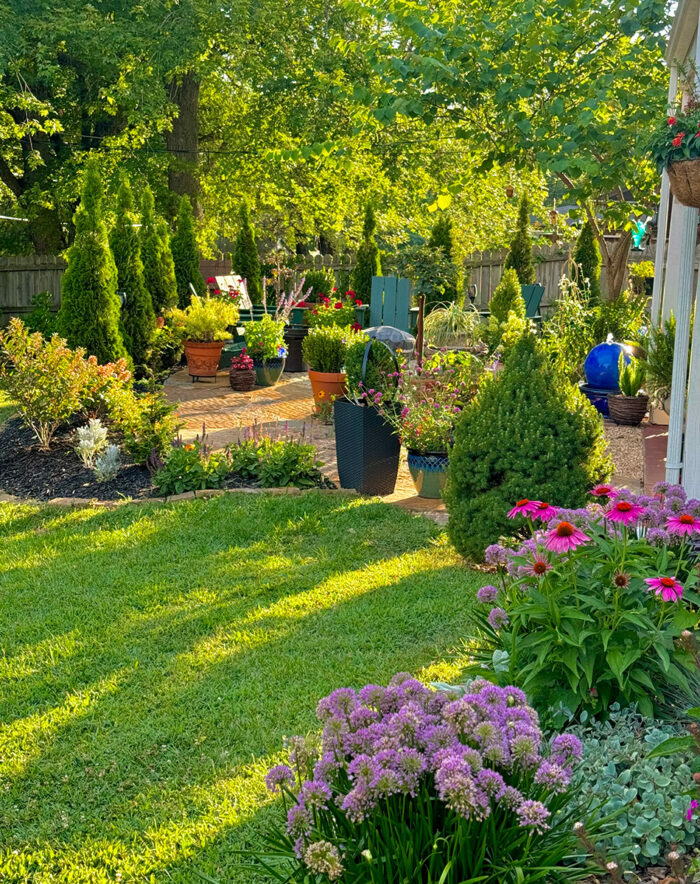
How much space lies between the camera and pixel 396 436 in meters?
6.47

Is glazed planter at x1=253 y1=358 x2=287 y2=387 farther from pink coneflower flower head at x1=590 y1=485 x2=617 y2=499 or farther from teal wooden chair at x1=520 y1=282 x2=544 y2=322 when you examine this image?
pink coneflower flower head at x1=590 y1=485 x2=617 y2=499

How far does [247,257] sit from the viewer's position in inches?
599

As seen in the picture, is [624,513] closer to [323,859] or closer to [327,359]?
[323,859]

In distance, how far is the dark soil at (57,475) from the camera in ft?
21.0

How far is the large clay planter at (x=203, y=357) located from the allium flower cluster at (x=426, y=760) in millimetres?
9955

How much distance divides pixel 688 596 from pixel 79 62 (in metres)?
16.7

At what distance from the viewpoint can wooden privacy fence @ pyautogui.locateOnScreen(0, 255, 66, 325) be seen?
53.4ft

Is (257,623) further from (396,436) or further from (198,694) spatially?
(396,436)

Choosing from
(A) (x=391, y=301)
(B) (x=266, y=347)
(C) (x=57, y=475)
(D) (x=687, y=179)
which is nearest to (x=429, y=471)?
(C) (x=57, y=475)

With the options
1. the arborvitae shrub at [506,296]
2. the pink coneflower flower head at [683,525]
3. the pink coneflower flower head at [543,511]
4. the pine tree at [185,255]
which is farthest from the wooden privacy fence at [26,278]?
the pink coneflower flower head at [683,525]

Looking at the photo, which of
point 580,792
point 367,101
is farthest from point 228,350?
point 580,792

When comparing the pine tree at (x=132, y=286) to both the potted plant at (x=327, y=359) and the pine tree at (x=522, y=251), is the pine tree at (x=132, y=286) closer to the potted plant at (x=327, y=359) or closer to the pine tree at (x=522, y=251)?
the potted plant at (x=327, y=359)

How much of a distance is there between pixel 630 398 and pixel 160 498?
3.98 metres

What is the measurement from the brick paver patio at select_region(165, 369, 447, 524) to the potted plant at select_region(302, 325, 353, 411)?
37cm
